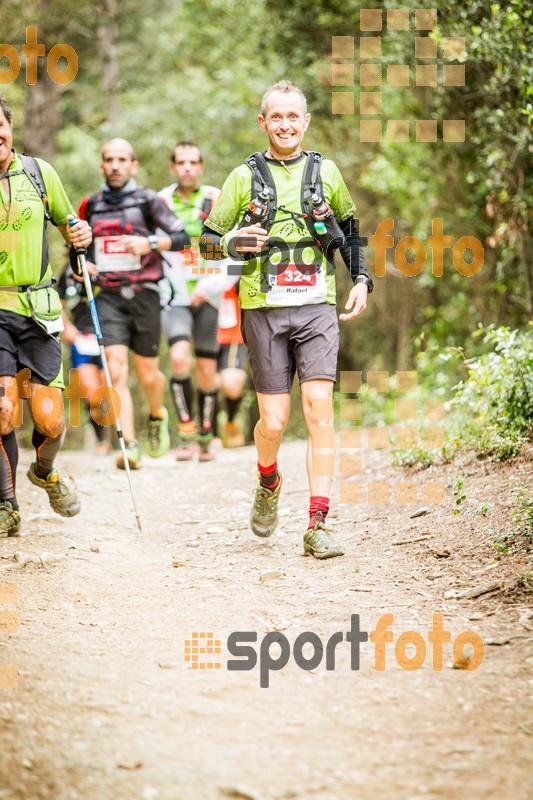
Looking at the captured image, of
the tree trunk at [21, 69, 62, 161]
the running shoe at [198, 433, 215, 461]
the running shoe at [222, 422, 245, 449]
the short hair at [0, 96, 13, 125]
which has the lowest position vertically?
the running shoe at [222, 422, 245, 449]

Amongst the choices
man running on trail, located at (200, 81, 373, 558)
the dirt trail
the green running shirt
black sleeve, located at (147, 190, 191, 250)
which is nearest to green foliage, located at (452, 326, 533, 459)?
the dirt trail

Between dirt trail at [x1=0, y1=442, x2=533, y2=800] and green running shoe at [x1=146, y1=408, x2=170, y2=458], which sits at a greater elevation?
dirt trail at [x1=0, y1=442, x2=533, y2=800]

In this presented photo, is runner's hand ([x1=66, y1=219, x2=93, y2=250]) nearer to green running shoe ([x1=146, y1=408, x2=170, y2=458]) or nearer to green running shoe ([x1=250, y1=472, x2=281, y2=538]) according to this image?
green running shoe ([x1=250, y1=472, x2=281, y2=538])

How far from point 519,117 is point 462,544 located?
4679 mm

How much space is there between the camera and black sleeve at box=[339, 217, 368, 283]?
5583 millimetres

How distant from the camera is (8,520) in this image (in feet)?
19.0

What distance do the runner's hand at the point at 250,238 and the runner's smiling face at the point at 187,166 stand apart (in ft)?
12.2

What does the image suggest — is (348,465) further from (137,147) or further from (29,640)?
(137,147)

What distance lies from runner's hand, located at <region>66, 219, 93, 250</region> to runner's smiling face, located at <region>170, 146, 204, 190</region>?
2890 mm

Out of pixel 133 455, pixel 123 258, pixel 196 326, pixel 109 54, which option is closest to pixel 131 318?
pixel 123 258

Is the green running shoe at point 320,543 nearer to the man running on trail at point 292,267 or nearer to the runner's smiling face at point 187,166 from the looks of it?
the man running on trail at point 292,267

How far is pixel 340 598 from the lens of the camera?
463 cm

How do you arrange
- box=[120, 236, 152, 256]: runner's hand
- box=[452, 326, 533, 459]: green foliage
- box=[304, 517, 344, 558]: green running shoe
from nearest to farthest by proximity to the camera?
box=[304, 517, 344, 558]: green running shoe, box=[452, 326, 533, 459]: green foliage, box=[120, 236, 152, 256]: runner's hand

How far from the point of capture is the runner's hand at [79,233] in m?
6.03
